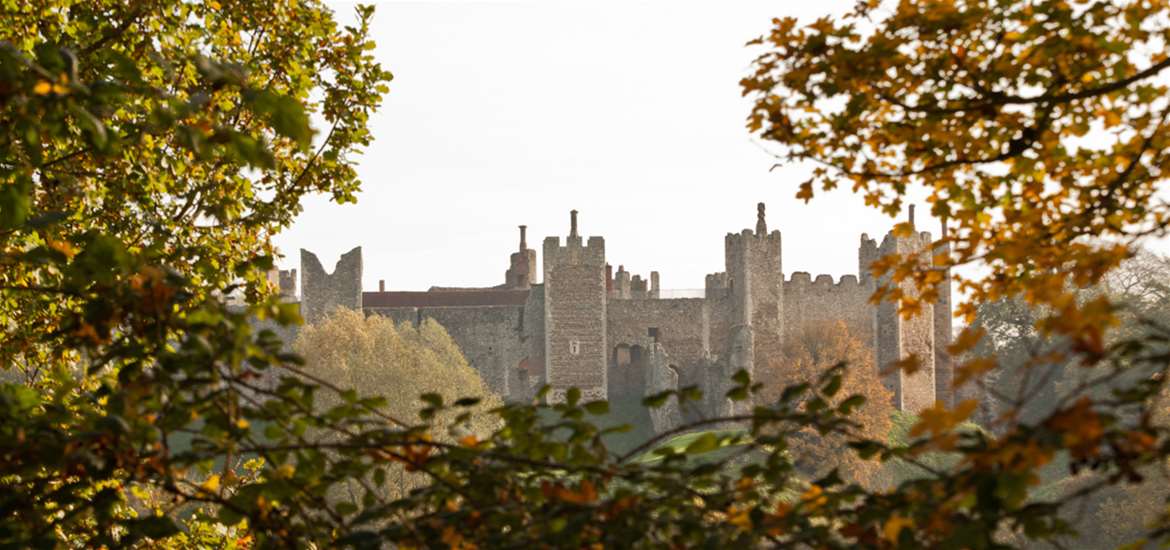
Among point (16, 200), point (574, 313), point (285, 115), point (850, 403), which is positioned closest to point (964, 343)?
point (850, 403)

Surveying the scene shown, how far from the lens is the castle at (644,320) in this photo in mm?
46062

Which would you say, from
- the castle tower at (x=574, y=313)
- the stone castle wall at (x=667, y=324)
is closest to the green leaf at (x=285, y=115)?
the castle tower at (x=574, y=313)

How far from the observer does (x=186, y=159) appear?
812cm

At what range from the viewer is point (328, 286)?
46.4 meters

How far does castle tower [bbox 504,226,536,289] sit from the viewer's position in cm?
5534

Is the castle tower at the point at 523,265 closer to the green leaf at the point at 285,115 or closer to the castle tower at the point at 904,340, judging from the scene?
the castle tower at the point at 904,340

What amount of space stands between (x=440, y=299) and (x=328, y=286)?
231 inches

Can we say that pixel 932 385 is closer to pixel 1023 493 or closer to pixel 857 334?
pixel 857 334

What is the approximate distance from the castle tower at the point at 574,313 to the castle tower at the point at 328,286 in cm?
601

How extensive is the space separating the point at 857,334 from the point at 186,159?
131 ft

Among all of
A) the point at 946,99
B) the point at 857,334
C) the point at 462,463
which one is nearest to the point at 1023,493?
the point at 462,463

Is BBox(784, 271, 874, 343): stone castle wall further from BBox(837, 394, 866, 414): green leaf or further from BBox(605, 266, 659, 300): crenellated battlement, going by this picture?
BBox(837, 394, 866, 414): green leaf

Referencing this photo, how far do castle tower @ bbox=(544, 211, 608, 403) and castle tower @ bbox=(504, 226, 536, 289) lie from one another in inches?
355

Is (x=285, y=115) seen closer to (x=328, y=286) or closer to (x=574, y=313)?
(x=574, y=313)
